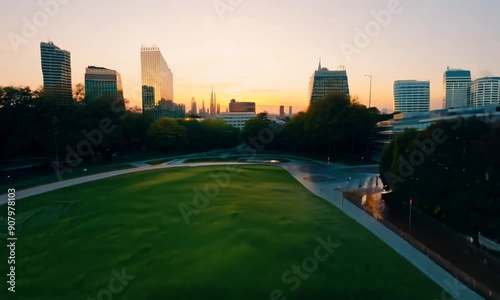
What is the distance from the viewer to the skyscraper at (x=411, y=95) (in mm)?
124000

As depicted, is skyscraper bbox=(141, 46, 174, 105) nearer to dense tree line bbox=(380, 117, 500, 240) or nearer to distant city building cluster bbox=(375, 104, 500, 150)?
distant city building cluster bbox=(375, 104, 500, 150)

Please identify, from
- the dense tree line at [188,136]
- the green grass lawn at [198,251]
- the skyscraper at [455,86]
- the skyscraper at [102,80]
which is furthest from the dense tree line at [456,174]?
the skyscraper at [455,86]

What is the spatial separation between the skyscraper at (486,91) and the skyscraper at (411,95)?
28.0m

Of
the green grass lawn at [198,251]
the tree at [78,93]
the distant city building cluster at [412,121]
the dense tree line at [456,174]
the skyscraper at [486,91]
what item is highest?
the skyscraper at [486,91]

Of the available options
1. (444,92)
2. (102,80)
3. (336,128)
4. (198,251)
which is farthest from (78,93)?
(444,92)

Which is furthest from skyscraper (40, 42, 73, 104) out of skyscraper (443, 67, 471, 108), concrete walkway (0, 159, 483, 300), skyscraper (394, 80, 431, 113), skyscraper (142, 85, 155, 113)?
skyscraper (443, 67, 471, 108)

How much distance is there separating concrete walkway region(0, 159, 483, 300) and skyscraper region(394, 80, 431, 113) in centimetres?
10414

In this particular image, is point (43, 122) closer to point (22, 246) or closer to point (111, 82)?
point (22, 246)

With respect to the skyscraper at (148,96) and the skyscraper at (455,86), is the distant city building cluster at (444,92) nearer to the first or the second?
the skyscraper at (455,86)

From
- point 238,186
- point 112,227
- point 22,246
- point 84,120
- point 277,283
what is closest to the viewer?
point 277,283

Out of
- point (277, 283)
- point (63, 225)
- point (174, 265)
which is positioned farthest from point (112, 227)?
point (277, 283)

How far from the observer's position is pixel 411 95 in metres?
127

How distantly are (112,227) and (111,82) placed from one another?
356ft

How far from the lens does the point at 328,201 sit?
70.2ft
